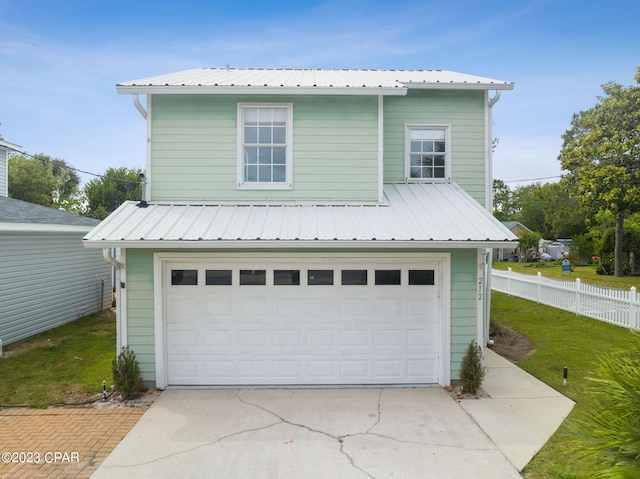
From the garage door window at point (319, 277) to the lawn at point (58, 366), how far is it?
4.21 meters

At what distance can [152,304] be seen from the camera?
6.47m

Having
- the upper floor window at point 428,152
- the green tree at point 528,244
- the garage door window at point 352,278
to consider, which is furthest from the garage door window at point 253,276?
the green tree at point 528,244

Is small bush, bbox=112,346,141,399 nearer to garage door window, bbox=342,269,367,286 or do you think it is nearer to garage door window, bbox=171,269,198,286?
garage door window, bbox=171,269,198,286

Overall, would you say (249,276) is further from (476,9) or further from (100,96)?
(100,96)

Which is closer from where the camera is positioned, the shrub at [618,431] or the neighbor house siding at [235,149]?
the shrub at [618,431]

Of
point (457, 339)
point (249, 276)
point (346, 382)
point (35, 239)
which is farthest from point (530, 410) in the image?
point (35, 239)

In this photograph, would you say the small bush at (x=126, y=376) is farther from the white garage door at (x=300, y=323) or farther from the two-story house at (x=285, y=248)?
the white garage door at (x=300, y=323)

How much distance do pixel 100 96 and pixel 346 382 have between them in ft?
81.9

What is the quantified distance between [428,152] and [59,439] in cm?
861

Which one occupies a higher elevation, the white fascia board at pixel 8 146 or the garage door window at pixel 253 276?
the white fascia board at pixel 8 146

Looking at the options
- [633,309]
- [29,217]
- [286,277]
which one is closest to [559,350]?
[633,309]

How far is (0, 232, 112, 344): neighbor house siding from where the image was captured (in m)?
9.20

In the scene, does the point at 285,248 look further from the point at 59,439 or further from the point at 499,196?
the point at 499,196

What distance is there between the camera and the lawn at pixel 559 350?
4.32 metres
